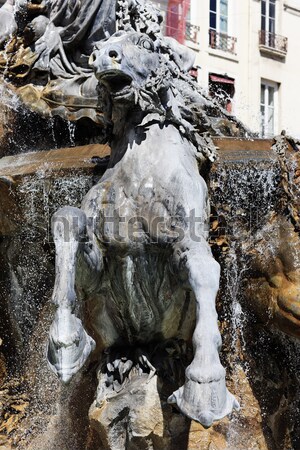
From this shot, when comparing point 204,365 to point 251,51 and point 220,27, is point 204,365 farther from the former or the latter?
point 251,51

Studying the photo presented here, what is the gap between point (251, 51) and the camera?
1288 inches

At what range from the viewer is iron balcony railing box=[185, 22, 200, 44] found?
30.5m

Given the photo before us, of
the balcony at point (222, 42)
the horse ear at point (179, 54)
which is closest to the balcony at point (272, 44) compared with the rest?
the balcony at point (222, 42)

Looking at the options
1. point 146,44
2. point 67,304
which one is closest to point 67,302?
point 67,304

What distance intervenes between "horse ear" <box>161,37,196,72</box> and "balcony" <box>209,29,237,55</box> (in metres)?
26.7

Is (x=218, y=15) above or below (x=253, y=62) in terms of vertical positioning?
above

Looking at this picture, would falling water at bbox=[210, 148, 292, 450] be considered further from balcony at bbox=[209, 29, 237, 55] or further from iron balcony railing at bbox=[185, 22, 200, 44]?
balcony at bbox=[209, 29, 237, 55]

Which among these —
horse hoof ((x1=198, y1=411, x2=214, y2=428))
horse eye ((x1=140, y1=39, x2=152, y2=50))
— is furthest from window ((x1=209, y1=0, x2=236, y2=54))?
horse hoof ((x1=198, y1=411, x2=214, y2=428))

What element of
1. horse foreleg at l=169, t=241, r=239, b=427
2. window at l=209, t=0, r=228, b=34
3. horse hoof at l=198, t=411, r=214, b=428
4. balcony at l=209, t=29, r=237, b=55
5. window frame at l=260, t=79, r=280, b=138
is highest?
window at l=209, t=0, r=228, b=34

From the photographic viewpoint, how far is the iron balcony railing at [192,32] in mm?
30500

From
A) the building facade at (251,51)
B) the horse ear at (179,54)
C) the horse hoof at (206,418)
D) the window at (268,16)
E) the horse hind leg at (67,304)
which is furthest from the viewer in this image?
the window at (268,16)

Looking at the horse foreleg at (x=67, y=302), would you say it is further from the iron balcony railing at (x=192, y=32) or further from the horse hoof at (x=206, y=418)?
the iron balcony railing at (x=192, y=32)

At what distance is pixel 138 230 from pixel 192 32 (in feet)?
89.6

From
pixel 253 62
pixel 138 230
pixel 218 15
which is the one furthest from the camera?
pixel 253 62
